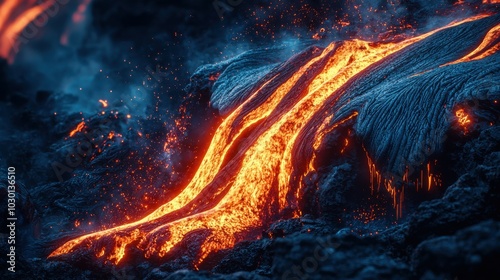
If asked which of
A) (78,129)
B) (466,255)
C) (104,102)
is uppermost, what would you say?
(104,102)

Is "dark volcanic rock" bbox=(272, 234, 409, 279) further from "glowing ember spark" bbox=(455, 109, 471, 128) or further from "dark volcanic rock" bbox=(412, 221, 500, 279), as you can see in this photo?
"glowing ember spark" bbox=(455, 109, 471, 128)

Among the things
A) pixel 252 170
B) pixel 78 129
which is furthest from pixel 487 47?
pixel 78 129

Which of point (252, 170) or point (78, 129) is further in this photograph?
point (78, 129)

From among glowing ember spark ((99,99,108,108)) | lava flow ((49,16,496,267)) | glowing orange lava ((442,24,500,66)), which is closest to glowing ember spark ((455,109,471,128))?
lava flow ((49,16,496,267))

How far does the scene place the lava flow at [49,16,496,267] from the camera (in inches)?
241

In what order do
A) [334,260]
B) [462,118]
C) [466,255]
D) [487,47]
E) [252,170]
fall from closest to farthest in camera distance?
[466,255] < [334,260] < [462,118] < [487,47] < [252,170]

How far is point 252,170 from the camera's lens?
22.7 ft

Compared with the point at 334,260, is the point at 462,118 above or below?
above

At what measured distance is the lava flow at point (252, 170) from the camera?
6.12m

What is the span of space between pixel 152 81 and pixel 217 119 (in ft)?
22.9

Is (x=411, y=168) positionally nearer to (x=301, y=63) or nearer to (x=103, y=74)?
(x=301, y=63)

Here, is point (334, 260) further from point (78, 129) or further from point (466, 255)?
point (78, 129)

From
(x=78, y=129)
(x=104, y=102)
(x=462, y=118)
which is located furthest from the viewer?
→ (x=104, y=102)

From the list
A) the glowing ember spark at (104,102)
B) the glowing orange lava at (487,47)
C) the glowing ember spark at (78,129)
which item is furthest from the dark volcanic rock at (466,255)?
the glowing ember spark at (104,102)
